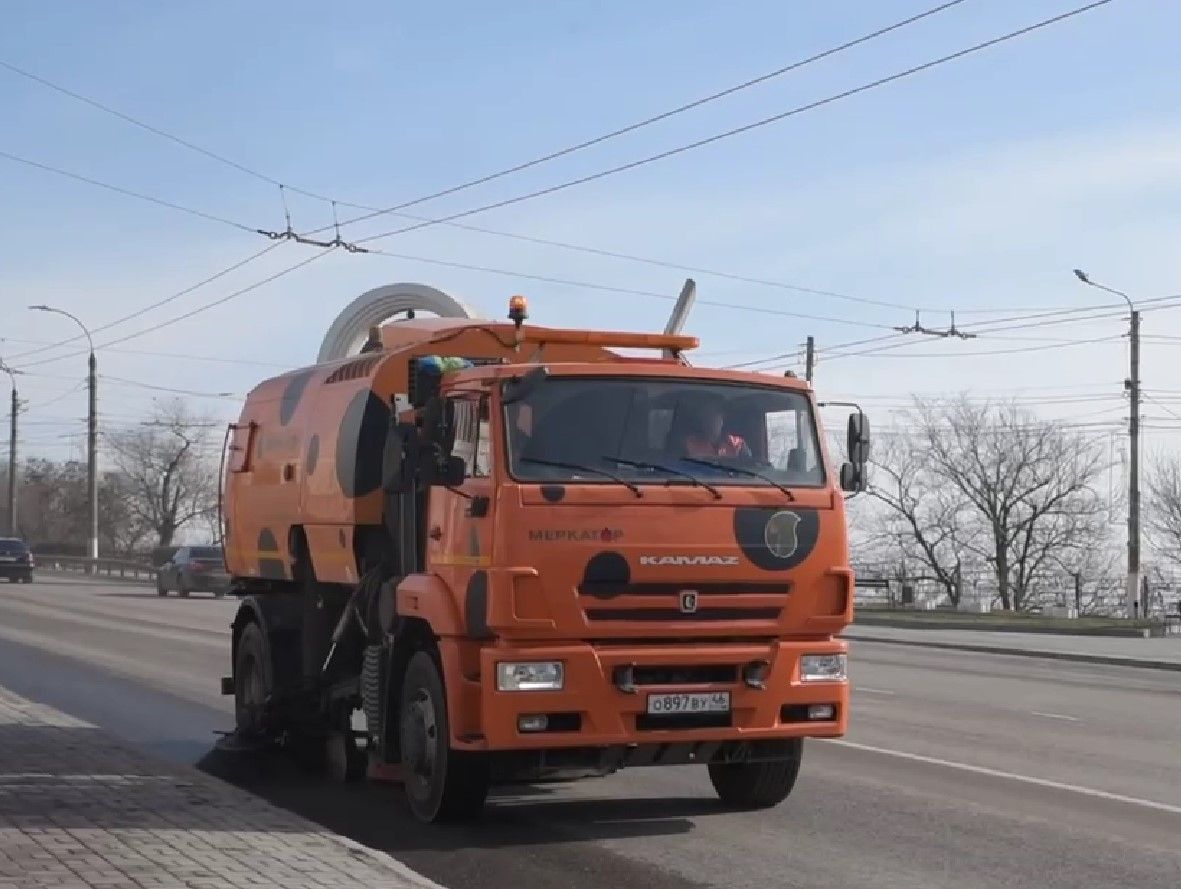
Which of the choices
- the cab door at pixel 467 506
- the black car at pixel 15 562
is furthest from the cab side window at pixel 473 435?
the black car at pixel 15 562

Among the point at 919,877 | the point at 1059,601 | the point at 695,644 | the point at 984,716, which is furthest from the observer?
the point at 1059,601

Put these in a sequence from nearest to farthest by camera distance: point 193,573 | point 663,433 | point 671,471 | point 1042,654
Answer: point 671,471
point 663,433
point 1042,654
point 193,573

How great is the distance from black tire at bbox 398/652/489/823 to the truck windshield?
54.0 inches

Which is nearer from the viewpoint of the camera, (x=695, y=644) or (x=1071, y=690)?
(x=695, y=644)

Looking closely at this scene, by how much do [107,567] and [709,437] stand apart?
61075 mm

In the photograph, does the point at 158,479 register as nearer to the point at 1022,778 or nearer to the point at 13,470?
the point at 13,470

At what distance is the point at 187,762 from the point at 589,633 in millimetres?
4702

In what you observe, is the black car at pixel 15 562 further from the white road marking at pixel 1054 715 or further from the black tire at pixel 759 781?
the black tire at pixel 759 781

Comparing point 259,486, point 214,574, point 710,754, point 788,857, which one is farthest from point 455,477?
point 214,574

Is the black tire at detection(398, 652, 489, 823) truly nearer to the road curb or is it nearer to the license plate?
the license plate

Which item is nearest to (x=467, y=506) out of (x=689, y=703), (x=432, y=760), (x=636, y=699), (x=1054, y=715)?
(x=636, y=699)

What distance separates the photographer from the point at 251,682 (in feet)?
43.0

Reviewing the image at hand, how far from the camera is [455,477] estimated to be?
932 centimetres

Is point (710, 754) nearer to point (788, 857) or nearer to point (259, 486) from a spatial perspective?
point (788, 857)
